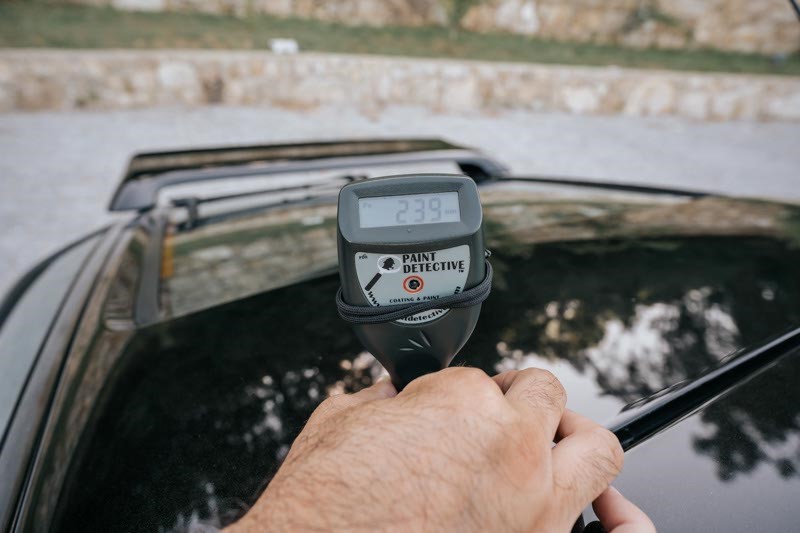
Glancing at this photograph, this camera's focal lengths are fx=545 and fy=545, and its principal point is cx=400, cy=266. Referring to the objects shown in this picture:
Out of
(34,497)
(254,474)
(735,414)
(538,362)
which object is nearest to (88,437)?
(34,497)

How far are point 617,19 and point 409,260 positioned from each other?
12229mm

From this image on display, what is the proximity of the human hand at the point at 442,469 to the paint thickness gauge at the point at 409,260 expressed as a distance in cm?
20

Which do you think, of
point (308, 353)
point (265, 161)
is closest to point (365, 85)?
point (265, 161)

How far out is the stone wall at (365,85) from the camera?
23.2ft

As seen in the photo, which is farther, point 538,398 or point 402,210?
point 402,210

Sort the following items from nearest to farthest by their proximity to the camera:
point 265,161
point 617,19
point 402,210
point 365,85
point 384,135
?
1. point 402,210
2. point 265,161
3. point 384,135
4. point 365,85
5. point 617,19

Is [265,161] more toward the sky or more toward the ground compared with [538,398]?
more toward the ground

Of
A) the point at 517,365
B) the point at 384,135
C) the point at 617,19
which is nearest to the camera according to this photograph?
the point at 517,365

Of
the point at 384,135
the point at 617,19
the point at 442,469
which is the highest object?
the point at 617,19

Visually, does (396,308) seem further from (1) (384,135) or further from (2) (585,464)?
(1) (384,135)

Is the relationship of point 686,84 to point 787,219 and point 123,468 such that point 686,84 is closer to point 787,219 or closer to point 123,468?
point 787,219

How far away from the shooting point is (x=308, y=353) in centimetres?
121

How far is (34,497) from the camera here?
3.22ft

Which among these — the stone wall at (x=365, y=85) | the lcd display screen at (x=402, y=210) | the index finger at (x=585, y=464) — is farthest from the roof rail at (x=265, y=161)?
the stone wall at (x=365, y=85)
